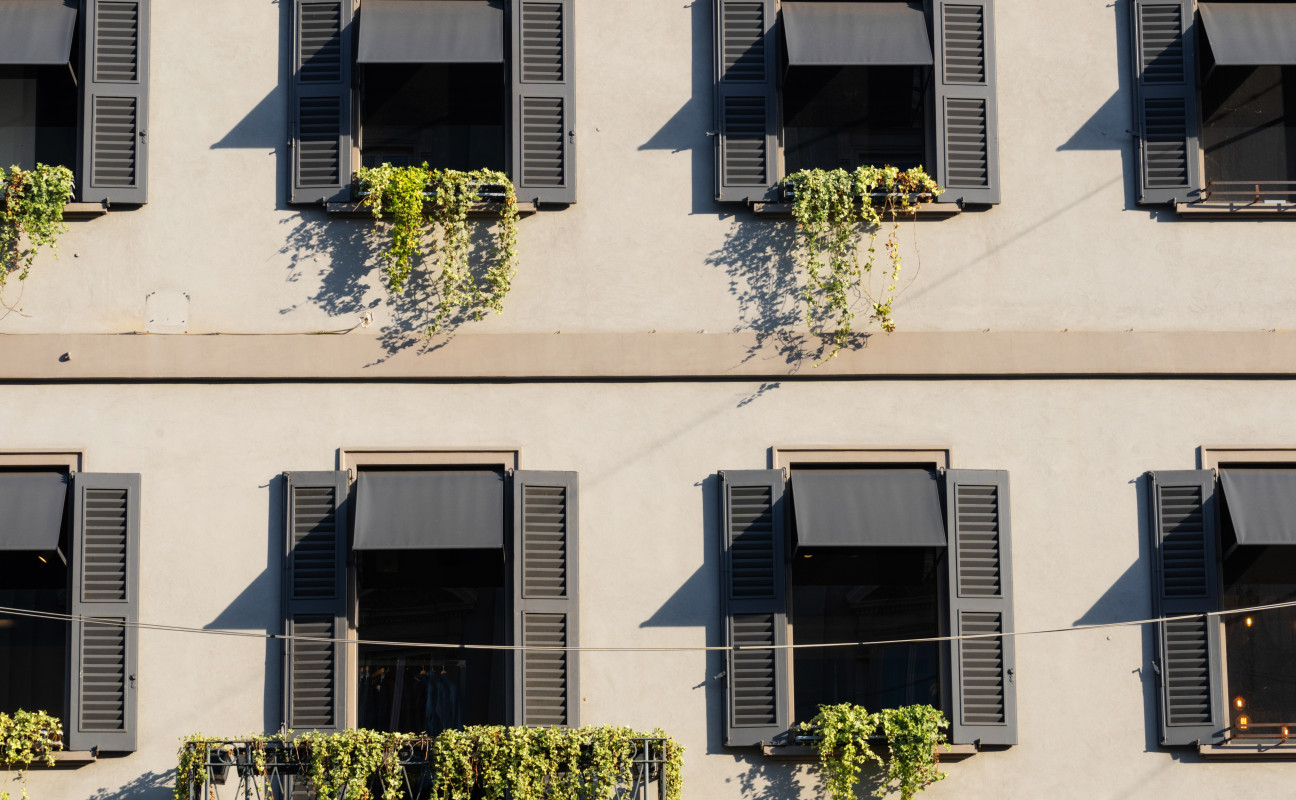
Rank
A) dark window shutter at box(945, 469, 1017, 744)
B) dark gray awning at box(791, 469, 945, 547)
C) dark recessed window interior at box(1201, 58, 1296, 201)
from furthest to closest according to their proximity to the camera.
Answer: dark recessed window interior at box(1201, 58, 1296, 201)
dark window shutter at box(945, 469, 1017, 744)
dark gray awning at box(791, 469, 945, 547)

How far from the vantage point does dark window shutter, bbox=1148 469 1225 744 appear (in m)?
11.0

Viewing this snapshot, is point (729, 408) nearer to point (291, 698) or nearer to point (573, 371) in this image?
point (573, 371)

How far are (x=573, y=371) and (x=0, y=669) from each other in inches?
168

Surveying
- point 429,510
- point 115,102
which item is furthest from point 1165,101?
point 115,102

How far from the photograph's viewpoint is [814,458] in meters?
11.3

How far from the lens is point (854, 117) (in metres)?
11.9

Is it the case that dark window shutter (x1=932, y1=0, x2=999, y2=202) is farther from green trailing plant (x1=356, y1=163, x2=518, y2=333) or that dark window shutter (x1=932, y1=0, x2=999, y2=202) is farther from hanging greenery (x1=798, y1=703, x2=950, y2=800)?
hanging greenery (x1=798, y1=703, x2=950, y2=800)

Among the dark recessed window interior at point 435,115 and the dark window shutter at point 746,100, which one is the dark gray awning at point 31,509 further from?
the dark window shutter at point 746,100

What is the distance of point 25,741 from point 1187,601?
299 inches

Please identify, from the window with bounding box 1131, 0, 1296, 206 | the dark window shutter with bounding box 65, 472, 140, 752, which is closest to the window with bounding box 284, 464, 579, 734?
the dark window shutter with bounding box 65, 472, 140, 752

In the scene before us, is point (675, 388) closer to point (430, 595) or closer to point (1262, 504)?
point (430, 595)

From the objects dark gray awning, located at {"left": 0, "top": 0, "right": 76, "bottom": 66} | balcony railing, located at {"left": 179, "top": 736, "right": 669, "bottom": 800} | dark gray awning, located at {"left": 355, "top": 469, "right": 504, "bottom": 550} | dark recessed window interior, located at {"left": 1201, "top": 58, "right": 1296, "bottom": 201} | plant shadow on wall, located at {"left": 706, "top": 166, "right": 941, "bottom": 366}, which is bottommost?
balcony railing, located at {"left": 179, "top": 736, "right": 669, "bottom": 800}

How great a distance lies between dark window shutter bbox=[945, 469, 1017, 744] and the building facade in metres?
0.02

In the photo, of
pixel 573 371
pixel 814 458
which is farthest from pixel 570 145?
pixel 814 458
